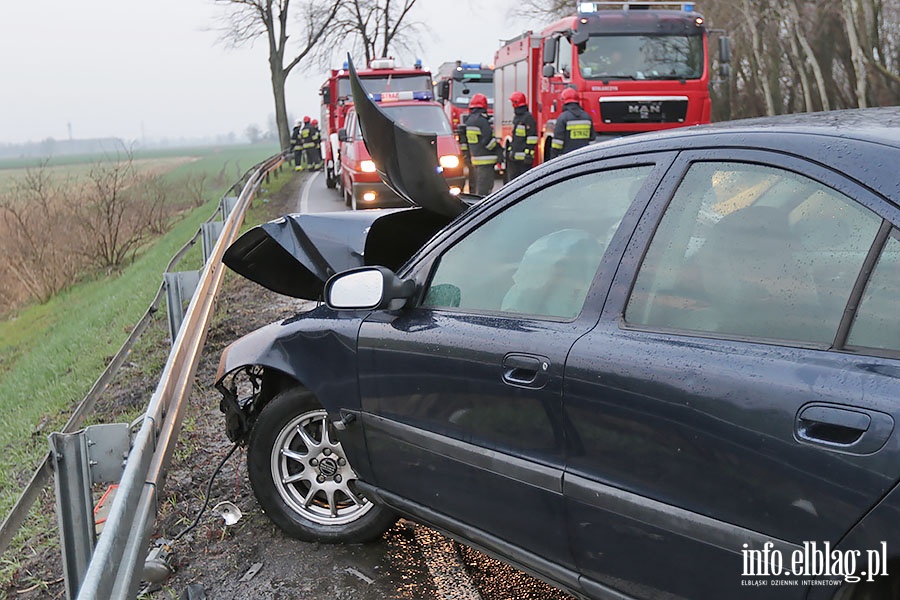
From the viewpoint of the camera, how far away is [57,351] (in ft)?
36.6

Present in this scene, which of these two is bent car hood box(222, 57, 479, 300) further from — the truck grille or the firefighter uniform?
the firefighter uniform

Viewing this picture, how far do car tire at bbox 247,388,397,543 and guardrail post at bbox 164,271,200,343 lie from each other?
2.71m

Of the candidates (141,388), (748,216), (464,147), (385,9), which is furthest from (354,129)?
(385,9)

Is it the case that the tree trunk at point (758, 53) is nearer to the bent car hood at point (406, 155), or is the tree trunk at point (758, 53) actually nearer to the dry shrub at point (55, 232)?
the dry shrub at point (55, 232)

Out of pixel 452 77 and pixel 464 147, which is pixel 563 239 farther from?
pixel 452 77

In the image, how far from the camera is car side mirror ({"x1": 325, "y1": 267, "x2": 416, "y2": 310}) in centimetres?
325

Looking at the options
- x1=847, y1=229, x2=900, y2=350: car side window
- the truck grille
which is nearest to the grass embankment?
x1=847, y1=229, x2=900, y2=350: car side window

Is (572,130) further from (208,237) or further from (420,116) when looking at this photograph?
(208,237)

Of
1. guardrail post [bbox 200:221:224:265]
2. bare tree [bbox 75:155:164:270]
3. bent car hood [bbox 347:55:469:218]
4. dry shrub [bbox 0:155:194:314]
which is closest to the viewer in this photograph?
bent car hood [bbox 347:55:469:218]

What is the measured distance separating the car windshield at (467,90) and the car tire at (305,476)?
2332 cm

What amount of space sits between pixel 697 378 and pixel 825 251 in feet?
1.41

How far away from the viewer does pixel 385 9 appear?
1772 inches

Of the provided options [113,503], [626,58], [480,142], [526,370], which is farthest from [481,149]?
[113,503]

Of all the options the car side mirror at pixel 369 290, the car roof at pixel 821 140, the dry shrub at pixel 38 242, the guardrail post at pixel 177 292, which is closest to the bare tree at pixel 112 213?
the dry shrub at pixel 38 242
